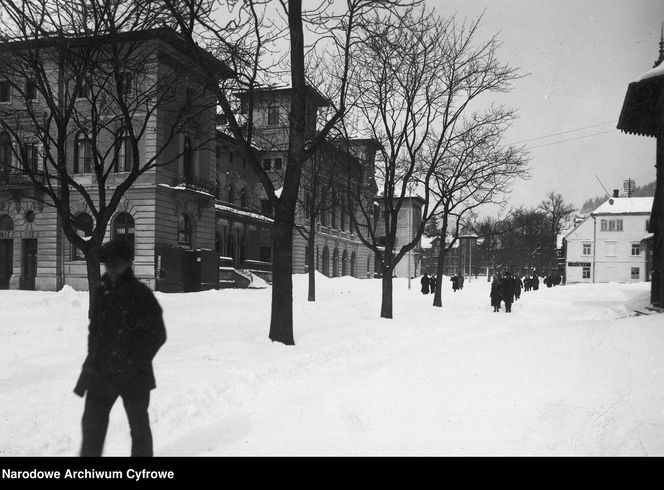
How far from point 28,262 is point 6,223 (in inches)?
179

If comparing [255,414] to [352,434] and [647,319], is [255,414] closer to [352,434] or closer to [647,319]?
[352,434]

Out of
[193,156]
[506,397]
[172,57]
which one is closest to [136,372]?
[506,397]

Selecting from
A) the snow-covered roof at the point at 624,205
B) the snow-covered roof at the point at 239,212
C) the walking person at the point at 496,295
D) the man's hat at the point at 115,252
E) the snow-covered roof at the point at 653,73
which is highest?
the snow-covered roof at the point at 239,212

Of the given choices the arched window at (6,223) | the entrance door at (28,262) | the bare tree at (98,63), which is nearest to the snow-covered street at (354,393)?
the bare tree at (98,63)

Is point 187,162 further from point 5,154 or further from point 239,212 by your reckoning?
point 239,212

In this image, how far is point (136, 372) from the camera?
3.92 metres

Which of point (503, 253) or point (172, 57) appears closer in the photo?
point (172, 57)

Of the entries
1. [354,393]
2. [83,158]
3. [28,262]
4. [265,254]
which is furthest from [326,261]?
[354,393]

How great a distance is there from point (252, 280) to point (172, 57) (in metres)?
21.3

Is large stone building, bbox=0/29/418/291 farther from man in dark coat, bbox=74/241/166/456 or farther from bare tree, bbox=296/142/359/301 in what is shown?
man in dark coat, bbox=74/241/166/456

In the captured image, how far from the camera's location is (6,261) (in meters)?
27.4

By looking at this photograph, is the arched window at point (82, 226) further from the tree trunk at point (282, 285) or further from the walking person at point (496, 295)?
the walking person at point (496, 295)

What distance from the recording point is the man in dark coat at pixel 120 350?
380 centimetres

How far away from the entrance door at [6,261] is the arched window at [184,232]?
20.2 m
